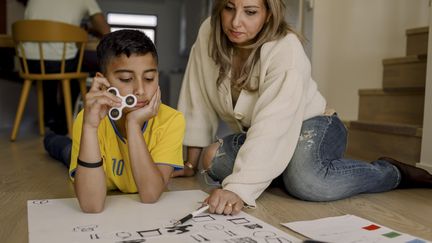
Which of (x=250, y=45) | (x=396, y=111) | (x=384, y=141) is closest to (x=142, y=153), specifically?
(x=250, y=45)

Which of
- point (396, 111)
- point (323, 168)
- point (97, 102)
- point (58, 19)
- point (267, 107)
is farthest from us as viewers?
point (58, 19)

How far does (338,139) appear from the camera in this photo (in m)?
1.28

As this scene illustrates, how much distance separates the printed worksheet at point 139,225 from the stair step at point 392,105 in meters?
1.35

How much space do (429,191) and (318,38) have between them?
117 centimetres

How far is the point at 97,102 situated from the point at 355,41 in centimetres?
186

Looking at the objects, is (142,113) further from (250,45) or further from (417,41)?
(417,41)

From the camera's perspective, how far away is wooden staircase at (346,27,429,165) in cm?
191

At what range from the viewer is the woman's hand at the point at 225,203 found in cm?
96

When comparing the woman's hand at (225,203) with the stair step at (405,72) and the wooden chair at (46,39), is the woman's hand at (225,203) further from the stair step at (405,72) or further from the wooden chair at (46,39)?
the wooden chair at (46,39)

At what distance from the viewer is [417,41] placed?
7.34ft

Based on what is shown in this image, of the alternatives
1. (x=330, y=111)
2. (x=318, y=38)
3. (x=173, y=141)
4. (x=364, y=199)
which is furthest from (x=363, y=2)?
(x=173, y=141)

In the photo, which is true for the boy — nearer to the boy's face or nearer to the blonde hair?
the boy's face

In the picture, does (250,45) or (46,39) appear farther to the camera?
(46,39)

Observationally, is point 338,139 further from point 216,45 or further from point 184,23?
point 184,23
